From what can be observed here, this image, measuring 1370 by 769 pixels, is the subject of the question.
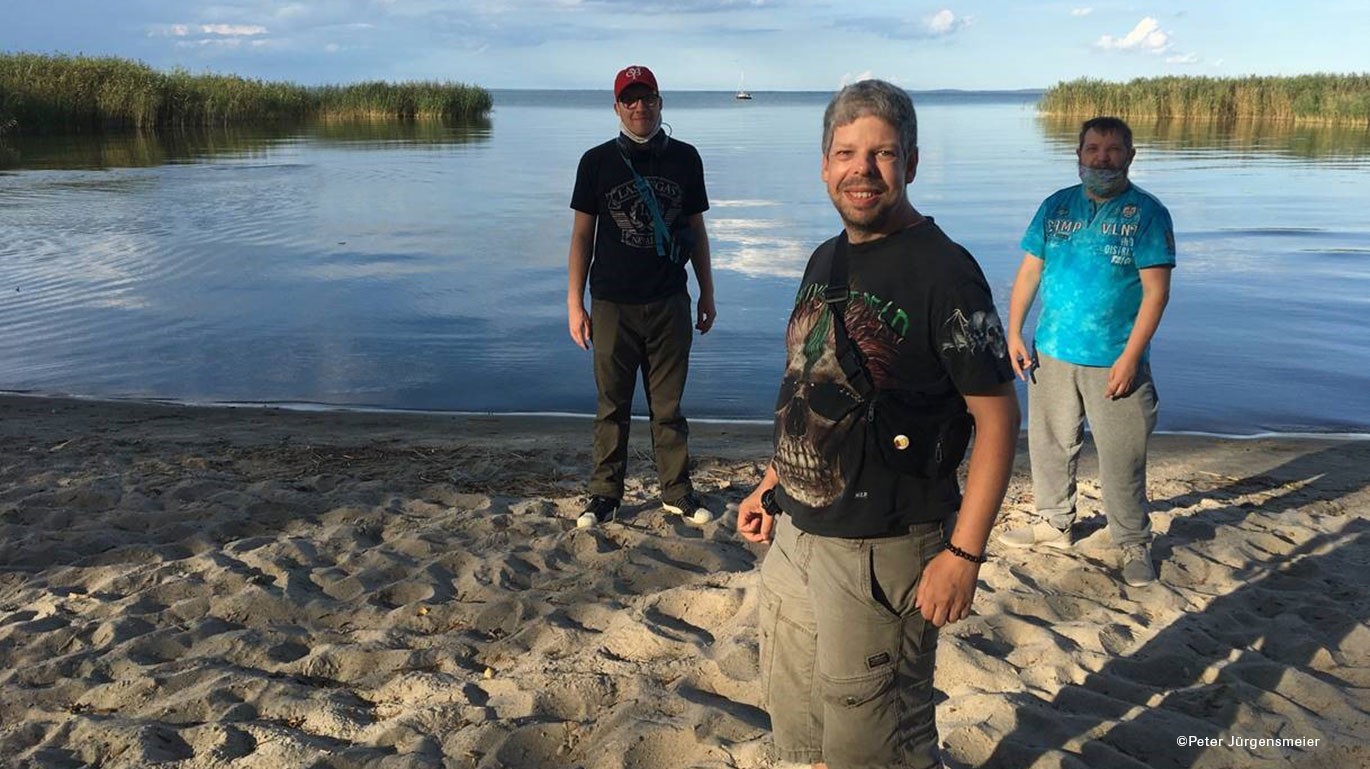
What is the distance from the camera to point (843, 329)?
243cm

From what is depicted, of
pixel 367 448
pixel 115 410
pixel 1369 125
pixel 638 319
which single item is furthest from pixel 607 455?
pixel 1369 125

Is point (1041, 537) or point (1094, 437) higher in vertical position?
point (1094, 437)

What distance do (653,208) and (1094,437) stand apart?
231 cm

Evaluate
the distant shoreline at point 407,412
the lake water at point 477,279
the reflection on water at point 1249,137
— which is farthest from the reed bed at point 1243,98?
the distant shoreline at point 407,412

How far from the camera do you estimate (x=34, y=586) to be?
4.53 m

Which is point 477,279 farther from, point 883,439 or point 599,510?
point 883,439

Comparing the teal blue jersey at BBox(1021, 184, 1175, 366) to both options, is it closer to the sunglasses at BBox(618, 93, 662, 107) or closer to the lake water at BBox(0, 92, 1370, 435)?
the sunglasses at BBox(618, 93, 662, 107)

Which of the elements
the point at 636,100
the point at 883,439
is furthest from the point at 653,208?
the point at 883,439

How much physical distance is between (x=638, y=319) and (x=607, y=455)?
0.73 m

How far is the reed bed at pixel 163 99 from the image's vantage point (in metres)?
37.7

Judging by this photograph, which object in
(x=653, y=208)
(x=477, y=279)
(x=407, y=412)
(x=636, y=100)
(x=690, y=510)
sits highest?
(x=636, y=100)

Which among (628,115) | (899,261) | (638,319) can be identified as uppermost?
(628,115)

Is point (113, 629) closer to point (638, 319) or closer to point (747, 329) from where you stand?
point (638, 319)

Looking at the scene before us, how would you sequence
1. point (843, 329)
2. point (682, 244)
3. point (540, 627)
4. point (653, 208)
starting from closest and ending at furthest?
point (843, 329) < point (540, 627) < point (653, 208) < point (682, 244)
